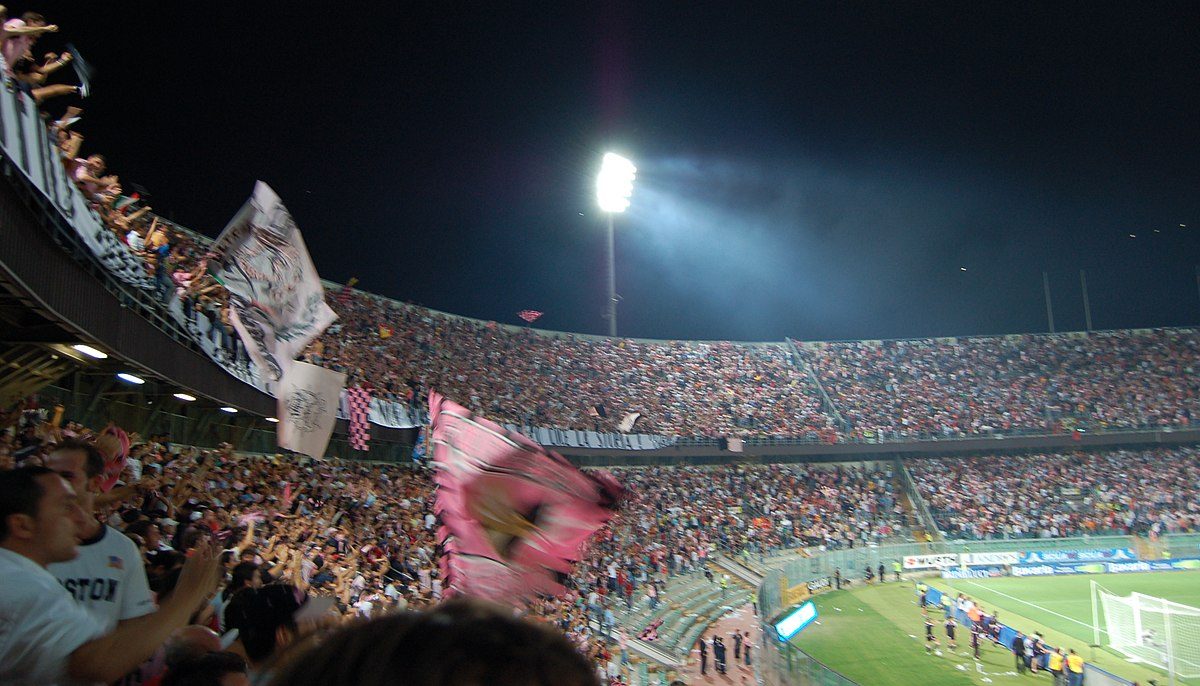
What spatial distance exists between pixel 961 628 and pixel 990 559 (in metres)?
9.91

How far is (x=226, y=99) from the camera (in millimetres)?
21250

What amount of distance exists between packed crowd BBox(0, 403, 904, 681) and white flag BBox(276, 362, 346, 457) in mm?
1126

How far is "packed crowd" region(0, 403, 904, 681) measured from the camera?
17.1 ft

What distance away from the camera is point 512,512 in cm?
416

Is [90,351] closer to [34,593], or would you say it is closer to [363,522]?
[34,593]

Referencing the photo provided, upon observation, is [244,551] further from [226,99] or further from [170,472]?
[226,99]

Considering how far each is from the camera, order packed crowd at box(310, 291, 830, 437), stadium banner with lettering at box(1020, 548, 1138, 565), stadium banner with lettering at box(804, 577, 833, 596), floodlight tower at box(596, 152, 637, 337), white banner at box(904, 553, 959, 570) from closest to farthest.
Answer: stadium banner with lettering at box(804, 577, 833, 596) → packed crowd at box(310, 291, 830, 437) → white banner at box(904, 553, 959, 570) → stadium banner with lettering at box(1020, 548, 1138, 565) → floodlight tower at box(596, 152, 637, 337)

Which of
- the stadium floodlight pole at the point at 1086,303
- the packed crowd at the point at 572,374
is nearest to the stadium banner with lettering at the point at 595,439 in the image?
the packed crowd at the point at 572,374

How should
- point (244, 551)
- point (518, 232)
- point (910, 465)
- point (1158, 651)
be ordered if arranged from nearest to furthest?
point (244, 551), point (1158, 651), point (518, 232), point (910, 465)

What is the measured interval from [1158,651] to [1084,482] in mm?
24847

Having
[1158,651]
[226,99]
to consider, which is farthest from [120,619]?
[1158,651]

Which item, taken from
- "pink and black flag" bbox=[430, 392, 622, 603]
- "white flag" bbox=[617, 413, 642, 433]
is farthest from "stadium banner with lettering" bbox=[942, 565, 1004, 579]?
"pink and black flag" bbox=[430, 392, 622, 603]

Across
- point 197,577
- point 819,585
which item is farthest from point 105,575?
point 819,585

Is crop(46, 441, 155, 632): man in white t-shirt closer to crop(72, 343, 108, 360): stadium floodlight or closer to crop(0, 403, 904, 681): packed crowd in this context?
crop(0, 403, 904, 681): packed crowd
